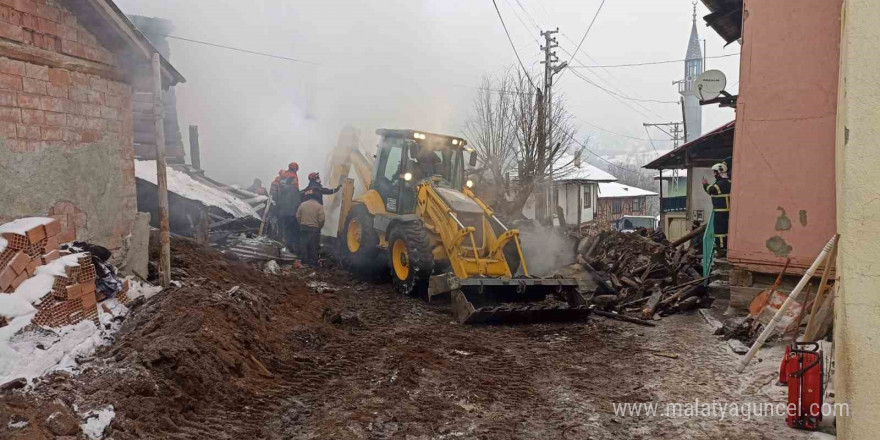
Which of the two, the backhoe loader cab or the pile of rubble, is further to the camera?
the backhoe loader cab

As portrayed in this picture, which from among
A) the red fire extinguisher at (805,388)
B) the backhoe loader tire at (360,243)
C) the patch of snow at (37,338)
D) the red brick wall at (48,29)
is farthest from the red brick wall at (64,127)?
the red fire extinguisher at (805,388)

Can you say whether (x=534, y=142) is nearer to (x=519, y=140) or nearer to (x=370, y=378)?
(x=519, y=140)

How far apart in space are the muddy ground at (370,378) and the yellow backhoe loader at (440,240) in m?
0.47

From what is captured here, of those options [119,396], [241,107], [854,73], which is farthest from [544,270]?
[241,107]

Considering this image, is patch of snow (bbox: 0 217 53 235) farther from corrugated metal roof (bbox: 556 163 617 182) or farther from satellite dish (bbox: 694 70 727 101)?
corrugated metal roof (bbox: 556 163 617 182)

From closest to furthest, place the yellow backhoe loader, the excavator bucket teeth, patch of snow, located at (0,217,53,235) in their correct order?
patch of snow, located at (0,217,53,235) → the excavator bucket teeth → the yellow backhoe loader

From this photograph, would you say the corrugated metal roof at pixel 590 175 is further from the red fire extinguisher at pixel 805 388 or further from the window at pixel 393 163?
the red fire extinguisher at pixel 805 388

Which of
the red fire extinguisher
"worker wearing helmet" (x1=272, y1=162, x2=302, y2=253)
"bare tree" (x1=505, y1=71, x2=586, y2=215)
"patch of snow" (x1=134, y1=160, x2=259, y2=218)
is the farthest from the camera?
"bare tree" (x1=505, y1=71, x2=586, y2=215)

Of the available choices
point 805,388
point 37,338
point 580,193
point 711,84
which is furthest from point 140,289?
point 580,193

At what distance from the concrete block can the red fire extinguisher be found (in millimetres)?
6941

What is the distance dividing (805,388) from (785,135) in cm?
386

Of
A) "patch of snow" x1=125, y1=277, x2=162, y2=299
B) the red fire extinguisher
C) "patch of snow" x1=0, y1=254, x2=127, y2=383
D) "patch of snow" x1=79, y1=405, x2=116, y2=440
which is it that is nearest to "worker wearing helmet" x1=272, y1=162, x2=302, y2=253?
"patch of snow" x1=125, y1=277, x2=162, y2=299

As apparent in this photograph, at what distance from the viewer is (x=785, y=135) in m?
6.91

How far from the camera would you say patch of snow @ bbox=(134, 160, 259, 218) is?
450 inches
